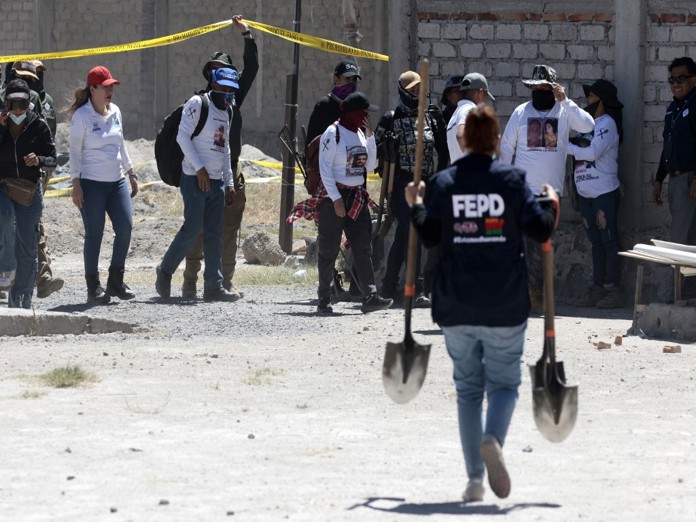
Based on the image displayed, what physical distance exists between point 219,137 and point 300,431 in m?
5.71

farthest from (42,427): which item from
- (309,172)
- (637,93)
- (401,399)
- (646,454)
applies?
(637,93)

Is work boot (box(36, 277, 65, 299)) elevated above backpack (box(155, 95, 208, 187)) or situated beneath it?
situated beneath

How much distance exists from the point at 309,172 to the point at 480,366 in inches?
261

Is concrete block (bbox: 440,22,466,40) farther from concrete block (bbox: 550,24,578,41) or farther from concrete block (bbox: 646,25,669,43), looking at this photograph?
concrete block (bbox: 646,25,669,43)

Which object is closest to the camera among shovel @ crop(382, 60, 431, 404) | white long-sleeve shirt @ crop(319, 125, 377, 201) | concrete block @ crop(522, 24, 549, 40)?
shovel @ crop(382, 60, 431, 404)

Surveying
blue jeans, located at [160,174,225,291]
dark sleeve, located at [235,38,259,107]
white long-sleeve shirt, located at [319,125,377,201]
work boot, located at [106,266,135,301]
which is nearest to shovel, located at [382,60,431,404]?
white long-sleeve shirt, located at [319,125,377,201]

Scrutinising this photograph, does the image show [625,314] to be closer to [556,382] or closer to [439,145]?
[439,145]

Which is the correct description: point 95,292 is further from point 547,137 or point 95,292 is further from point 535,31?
point 535,31

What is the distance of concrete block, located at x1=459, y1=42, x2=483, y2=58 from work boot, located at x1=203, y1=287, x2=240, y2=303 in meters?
3.12

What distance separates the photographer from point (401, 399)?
6.98 m

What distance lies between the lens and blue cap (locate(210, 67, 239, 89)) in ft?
42.2

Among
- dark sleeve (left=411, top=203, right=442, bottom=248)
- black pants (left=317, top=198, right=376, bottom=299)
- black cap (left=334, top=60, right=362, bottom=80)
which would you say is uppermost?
black cap (left=334, top=60, right=362, bottom=80)

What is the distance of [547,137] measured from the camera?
12312mm

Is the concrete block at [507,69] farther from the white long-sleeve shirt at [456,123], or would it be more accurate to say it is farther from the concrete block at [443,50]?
the white long-sleeve shirt at [456,123]
